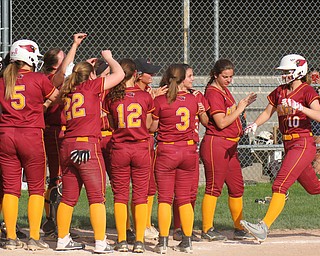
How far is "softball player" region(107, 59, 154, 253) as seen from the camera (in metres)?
7.29

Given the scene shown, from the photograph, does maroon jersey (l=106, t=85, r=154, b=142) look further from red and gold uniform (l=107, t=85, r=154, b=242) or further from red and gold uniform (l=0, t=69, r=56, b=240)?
red and gold uniform (l=0, t=69, r=56, b=240)

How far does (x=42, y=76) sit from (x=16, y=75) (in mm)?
223

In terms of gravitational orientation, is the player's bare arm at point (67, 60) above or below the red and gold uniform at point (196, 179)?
above

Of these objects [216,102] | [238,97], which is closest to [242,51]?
[238,97]

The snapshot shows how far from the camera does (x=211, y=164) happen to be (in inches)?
313

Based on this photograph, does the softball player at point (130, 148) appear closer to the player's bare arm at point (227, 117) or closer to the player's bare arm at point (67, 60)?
the player's bare arm at point (67, 60)

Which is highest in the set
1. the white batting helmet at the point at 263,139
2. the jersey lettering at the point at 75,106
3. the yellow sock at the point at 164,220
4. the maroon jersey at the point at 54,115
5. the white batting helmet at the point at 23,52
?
the white batting helmet at the point at 23,52

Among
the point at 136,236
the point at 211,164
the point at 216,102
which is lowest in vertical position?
the point at 136,236

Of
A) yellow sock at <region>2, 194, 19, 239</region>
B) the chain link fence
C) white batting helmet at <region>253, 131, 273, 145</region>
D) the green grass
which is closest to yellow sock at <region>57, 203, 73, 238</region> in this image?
yellow sock at <region>2, 194, 19, 239</region>

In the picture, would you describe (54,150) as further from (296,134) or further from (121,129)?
(296,134)

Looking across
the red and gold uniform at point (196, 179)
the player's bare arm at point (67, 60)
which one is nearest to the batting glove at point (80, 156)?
the player's bare arm at point (67, 60)

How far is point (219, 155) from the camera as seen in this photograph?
792 cm

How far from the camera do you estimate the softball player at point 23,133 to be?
23.7 feet

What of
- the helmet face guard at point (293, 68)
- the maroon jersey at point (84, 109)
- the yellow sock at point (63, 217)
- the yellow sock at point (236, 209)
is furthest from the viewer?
the yellow sock at point (236, 209)
